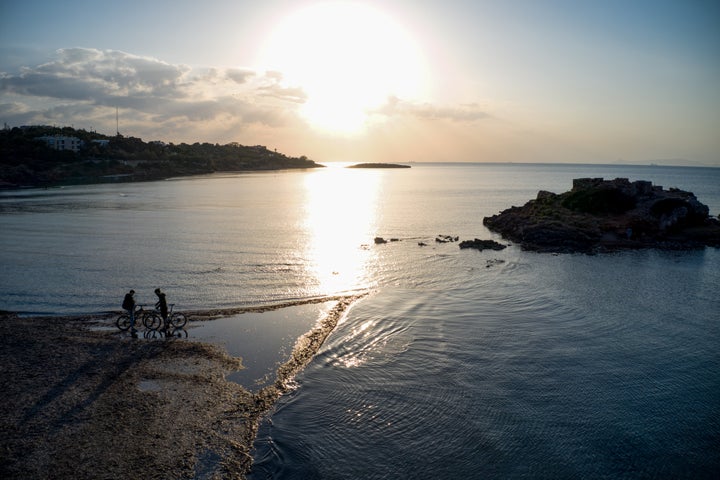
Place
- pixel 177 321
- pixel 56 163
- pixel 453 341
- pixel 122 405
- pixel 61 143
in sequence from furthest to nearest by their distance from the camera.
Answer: pixel 61 143 < pixel 56 163 < pixel 177 321 < pixel 453 341 < pixel 122 405

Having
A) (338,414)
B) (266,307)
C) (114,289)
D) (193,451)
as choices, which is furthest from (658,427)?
(114,289)

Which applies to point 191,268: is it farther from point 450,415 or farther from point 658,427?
point 658,427

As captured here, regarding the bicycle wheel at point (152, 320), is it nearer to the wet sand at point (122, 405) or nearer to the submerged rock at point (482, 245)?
the wet sand at point (122, 405)

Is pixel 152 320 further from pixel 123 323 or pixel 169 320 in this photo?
pixel 123 323

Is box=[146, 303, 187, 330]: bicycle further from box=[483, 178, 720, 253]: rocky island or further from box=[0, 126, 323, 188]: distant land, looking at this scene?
box=[0, 126, 323, 188]: distant land

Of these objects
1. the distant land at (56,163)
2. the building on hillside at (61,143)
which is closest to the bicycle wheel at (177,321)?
the distant land at (56,163)

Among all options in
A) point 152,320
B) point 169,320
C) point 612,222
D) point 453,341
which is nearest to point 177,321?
point 169,320
